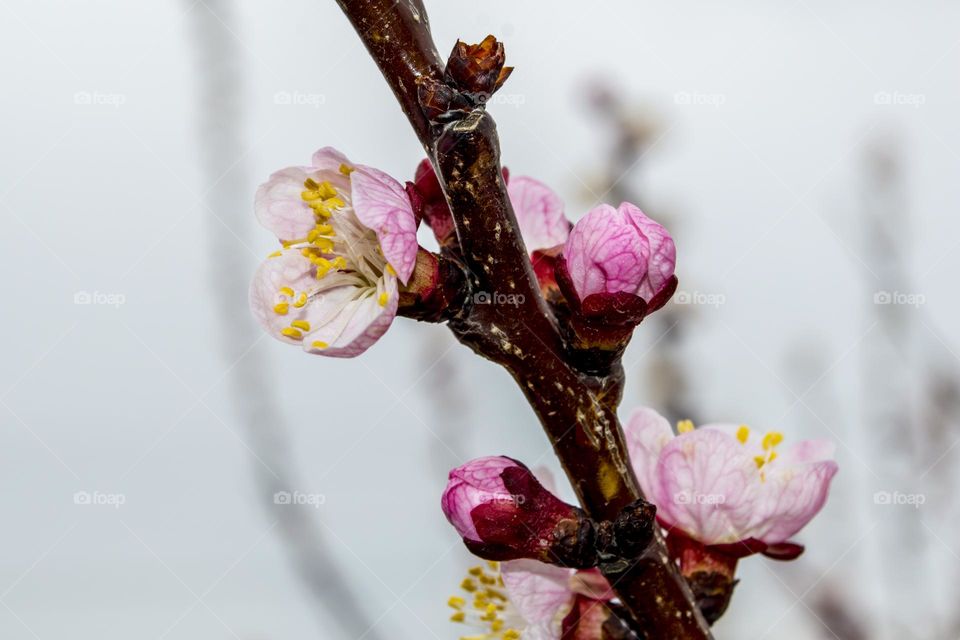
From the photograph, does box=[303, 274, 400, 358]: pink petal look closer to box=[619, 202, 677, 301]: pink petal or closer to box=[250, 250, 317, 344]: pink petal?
box=[250, 250, 317, 344]: pink petal

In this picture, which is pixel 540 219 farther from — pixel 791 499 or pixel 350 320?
pixel 791 499

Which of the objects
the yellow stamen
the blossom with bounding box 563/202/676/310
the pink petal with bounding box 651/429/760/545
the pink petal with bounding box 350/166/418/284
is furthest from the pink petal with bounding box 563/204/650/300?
the yellow stamen

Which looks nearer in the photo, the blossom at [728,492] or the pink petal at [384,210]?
the pink petal at [384,210]

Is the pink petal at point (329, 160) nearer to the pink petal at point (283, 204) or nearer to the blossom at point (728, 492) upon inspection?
the pink petal at point (283, 204)

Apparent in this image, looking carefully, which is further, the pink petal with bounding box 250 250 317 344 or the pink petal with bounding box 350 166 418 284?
the pink petal with bounding box 250 250 317 344

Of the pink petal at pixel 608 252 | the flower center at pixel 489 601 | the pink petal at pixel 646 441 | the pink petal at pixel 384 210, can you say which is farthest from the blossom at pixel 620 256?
the flower center at pixel 489 601

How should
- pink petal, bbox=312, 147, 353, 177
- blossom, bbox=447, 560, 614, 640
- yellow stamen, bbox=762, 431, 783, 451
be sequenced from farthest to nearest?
1. yellow stamen, bbox=762, 431, 783, 451
2. blossom, bbox=447, 560, 614, 640
3. pink petal, bbox=312, 147, 353, 177

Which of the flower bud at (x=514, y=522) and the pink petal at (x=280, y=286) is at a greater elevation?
the pink petal at (x=280, y=286)
